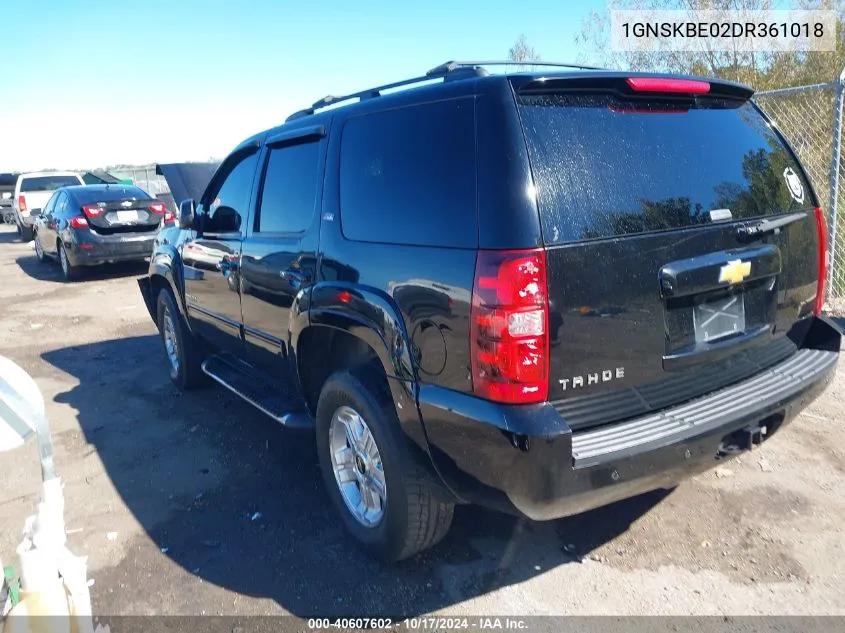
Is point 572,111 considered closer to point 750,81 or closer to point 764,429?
point 764,429

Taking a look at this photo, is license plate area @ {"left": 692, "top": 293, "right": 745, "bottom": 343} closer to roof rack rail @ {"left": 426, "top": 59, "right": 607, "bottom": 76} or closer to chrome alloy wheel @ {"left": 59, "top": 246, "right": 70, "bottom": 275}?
roof rack rail @ {"left": 426, "top": 59, "right": 607, "bottom": 76}

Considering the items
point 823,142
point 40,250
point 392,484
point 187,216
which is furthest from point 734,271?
point 40,250

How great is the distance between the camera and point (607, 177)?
8.17 ft

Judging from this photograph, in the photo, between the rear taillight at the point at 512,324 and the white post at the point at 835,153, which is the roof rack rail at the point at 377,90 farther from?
the white post at the point at 835,153

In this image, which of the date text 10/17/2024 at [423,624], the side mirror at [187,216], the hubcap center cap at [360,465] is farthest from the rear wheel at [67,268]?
the date text 10/17/2024 at [423,624]

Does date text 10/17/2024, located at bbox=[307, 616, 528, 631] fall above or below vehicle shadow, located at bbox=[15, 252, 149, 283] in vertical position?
below

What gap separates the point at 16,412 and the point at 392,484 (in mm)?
1478

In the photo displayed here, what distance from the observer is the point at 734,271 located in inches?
106

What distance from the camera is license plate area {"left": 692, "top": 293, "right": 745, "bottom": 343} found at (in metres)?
2.67

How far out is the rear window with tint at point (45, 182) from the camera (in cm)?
1955

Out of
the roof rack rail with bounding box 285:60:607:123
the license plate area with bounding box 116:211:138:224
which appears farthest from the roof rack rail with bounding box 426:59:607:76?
the license plate area with bounding box 116:211:138:224

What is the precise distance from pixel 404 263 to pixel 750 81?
13.1 meters

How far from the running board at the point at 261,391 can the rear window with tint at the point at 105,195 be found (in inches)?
306

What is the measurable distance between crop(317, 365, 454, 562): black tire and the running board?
0.61 m
